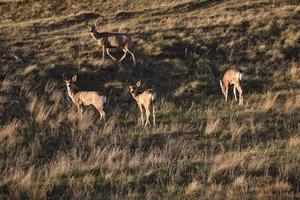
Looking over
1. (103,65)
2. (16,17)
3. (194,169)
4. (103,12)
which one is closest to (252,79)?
(103,65)

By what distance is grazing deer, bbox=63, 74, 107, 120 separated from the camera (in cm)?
1683

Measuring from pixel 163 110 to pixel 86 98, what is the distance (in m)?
2.48

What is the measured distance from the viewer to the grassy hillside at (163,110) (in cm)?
995

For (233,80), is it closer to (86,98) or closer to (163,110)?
(163,110)

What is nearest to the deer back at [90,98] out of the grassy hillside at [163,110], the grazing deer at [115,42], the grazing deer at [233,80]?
the grassy hillside at [163,110]

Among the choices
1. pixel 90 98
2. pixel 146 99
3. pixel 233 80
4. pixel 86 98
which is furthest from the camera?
pixel 233 80

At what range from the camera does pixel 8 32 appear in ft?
A: 93.8

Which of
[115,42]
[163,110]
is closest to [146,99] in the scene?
[163,110]

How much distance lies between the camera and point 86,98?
17438 mm

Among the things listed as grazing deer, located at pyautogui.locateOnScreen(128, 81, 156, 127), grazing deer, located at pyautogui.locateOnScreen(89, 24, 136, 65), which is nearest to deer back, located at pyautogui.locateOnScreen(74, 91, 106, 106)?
grazing deer, located at pyautogui.locateOnScreen(128, 81, 156, 127)

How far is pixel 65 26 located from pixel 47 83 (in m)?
12.7

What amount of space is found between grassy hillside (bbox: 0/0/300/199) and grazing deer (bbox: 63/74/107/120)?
1.18 ft

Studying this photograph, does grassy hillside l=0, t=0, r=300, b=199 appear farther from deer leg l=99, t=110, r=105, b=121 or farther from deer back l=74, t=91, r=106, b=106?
deer back l=74, t=91, r=106, b=106

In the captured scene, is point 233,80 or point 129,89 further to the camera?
point 233,80
